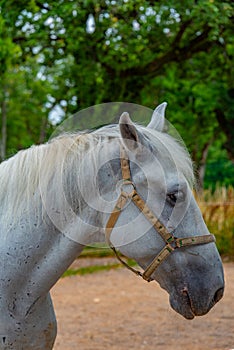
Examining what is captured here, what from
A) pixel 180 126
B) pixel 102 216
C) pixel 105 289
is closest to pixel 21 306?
pixel 102 216

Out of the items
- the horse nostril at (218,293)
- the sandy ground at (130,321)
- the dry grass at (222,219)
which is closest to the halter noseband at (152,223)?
the horse nostril at (218,293)

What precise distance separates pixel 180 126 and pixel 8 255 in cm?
1417

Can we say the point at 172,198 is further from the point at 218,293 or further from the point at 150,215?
the point at 218,293

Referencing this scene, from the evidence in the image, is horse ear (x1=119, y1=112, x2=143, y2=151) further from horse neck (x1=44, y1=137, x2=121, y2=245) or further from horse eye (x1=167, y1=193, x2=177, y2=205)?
horse eye (x1=167, y1=193, x2=177, y2=205)

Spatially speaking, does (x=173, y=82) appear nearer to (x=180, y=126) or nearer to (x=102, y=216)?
(x=180, y=126)

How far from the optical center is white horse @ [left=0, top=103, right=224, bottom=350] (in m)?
2.81

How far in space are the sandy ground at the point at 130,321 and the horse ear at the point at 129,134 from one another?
103 inches

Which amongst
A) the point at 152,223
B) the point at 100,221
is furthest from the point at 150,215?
the point at 100,221

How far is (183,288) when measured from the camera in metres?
2.83

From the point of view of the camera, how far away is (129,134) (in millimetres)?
2807

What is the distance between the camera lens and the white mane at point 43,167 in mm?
2914

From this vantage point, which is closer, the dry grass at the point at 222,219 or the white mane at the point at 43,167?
the white mane at the point at 43,167


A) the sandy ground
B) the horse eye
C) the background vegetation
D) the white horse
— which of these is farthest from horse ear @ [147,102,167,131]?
the sandy ground

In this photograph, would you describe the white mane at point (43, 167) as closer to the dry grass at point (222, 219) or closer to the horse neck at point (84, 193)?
the horse neck at point (84, 193)
